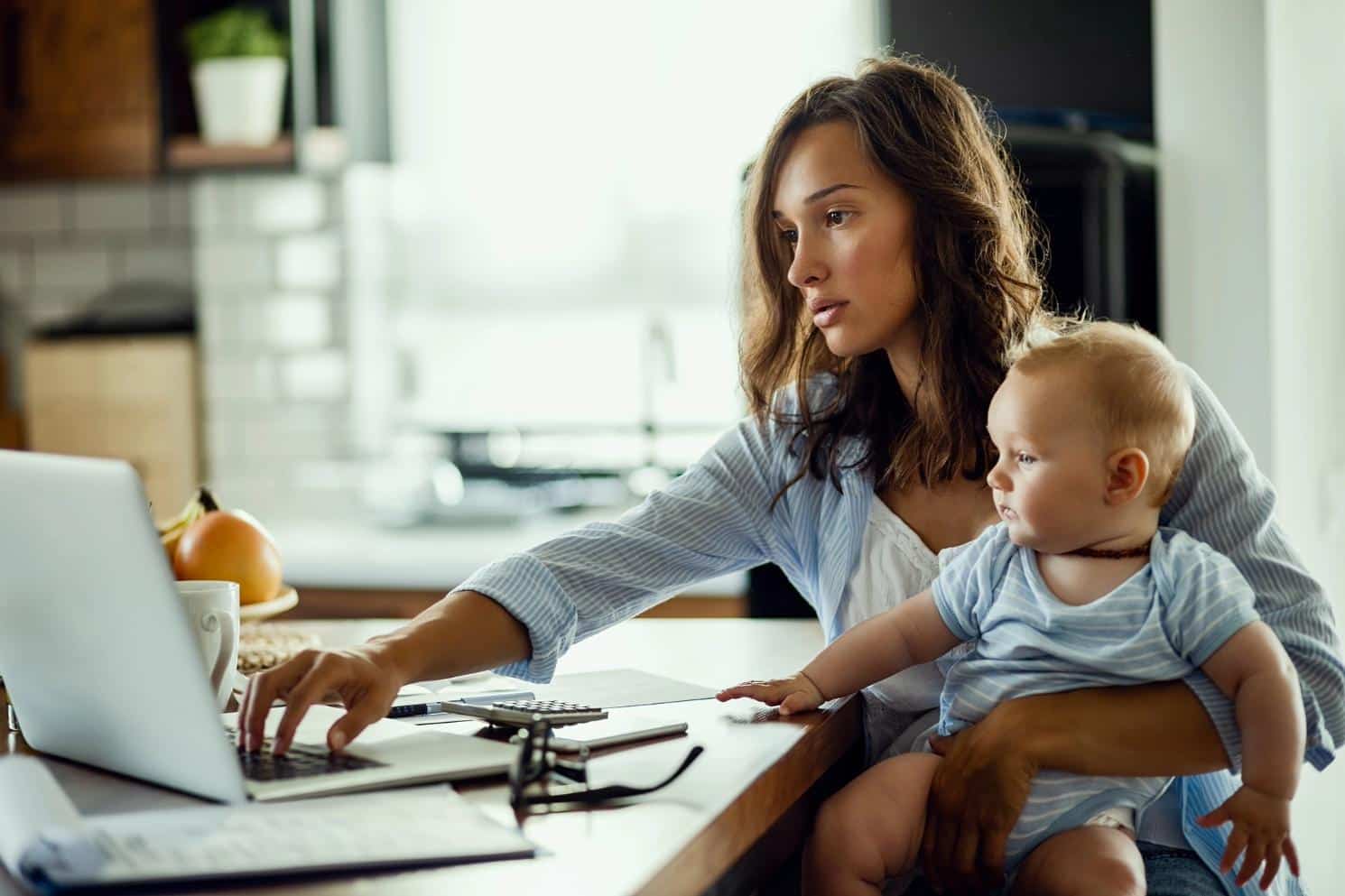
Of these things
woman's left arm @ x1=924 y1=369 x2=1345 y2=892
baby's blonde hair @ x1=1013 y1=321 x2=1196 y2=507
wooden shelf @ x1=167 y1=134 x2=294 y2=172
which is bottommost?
woman's left arm @ x1=924 y1=369 x2=1345 y2=892

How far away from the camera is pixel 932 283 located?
1.67 m

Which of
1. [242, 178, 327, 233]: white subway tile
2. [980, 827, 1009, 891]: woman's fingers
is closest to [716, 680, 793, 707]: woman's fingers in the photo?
[980, 827, 1009, 891]: woman's fingers

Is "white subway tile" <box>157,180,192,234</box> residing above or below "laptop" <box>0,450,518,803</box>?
above

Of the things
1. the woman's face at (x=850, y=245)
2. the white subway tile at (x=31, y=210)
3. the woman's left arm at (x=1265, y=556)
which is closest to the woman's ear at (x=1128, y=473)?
the woman's left arm at (x=1265, y=556)

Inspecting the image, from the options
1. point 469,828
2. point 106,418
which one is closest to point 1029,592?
point 469,828

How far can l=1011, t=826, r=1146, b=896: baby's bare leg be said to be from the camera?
1290mm

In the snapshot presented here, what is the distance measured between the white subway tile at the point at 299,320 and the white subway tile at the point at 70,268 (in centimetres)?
65

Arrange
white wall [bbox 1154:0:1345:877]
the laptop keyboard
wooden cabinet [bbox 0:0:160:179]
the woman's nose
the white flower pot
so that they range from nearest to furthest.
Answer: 1. the laptop keyboard
2. the woman's nose
3. white wall [bbox 1154:0:1345:877]
4. the white flower pot
5. wooden cabinet [bbox 0:0:160:179]

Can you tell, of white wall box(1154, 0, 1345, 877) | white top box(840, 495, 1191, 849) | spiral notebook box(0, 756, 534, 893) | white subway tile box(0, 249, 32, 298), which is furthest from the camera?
white subway tile box(0, 249, 32, 298)

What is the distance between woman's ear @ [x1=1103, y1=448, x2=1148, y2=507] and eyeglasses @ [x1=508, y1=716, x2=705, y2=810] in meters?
0.44

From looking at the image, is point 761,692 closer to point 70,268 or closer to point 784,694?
point 784,694

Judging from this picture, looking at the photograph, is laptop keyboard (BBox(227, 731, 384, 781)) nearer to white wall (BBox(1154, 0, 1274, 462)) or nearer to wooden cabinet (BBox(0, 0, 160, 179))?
white wall (BBox(1154, 0, 1274, 462))

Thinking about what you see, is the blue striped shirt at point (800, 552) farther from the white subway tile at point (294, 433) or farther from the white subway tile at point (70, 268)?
the white subway tile at point (70, 268)

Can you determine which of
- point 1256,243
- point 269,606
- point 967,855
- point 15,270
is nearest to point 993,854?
point 967,855
